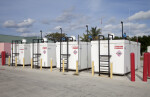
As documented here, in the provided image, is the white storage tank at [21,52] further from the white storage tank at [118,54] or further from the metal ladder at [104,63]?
the metal ladder at [104,63]

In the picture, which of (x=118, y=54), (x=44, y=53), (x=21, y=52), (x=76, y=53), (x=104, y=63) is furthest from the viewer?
(x=21, y=52)

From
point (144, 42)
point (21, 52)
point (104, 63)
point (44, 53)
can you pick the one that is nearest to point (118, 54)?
point (104, 63)

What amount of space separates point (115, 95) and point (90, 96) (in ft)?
3.62

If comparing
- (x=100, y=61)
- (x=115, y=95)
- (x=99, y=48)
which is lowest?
(x=115, y=95)

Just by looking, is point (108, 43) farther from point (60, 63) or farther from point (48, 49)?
point (48, 49)

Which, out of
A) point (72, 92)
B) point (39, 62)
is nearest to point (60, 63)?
point (39, 62)

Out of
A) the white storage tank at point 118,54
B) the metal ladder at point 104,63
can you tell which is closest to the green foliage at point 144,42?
the white storage tank at point 118,54

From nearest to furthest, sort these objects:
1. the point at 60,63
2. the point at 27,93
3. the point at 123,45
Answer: the point at 27,93
the point at 123,45
the point at 60,63

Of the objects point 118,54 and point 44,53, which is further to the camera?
point 44,53

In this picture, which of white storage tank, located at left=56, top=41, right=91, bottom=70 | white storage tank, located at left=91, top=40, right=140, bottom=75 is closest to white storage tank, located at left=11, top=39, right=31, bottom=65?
white storage tank, located at left=56, top=41, right=91, bottom=70

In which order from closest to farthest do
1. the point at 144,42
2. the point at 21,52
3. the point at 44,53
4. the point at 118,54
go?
the point at 118,54 → the point at 44,53 → the point at 21,52 → the point at 144,42

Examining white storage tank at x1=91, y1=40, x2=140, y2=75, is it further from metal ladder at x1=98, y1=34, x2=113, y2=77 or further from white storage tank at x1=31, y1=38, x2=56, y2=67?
white storage tank at x1=31, y1=38, x2=56, y2=67

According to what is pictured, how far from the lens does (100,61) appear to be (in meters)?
12.5

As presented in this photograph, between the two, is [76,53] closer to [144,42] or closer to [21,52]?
[21,52]
